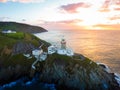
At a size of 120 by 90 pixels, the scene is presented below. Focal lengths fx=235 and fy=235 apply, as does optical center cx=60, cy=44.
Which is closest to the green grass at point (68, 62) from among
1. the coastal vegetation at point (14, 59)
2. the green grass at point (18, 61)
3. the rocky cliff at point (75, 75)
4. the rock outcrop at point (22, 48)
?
the rocky cliff at point (75, 75)

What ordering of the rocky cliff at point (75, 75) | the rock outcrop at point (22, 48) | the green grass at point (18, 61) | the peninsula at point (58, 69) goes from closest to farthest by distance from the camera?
the rocky cliff at point (75, 75)
the peninsula at point (58, 69)
the green grass at point (18, 61)
the rock outcrop at point (22, 48)

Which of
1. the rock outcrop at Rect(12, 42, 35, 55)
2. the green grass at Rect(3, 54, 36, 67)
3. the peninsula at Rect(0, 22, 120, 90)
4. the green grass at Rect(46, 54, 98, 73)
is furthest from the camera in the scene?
the rock outcrop at Rect(12, 42, 35, 55)

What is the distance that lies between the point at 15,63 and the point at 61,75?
1909cm

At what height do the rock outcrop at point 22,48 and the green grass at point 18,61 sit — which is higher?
the rock outcrop at point 22,48

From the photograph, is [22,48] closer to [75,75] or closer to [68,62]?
[68,62]

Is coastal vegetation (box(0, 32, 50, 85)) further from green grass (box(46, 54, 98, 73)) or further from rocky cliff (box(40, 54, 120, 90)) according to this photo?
green grass (box(46, 54, 98, 73))

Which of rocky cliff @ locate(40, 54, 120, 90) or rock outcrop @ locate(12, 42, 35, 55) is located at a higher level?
rock outcrop @ locate(12, 42, 35, 55)

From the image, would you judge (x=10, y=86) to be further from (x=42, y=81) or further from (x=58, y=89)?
(x=58, y=89)

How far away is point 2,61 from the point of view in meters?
85.1

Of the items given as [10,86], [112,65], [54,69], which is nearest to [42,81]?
[54,69]

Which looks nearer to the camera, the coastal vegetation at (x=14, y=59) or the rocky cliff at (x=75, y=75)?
the rocky cliff at (x=75, y=75)

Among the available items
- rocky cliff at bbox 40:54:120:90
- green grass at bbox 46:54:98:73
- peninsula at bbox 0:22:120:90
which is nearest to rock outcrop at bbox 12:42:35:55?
peninsula at bbox 0:22:120:90

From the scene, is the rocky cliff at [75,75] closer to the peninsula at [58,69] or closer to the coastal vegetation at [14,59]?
the peninsula at [58,69]

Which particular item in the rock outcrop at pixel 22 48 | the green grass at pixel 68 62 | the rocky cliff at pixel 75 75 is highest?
the rock outcrop at pixel 22 48
